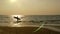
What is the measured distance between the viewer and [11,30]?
1.01m

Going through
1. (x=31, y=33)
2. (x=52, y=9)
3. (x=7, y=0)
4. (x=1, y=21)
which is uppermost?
(x=7, y=0)

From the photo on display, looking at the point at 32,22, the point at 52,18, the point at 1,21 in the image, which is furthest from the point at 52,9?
the point at 1,21

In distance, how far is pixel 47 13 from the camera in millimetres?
1161

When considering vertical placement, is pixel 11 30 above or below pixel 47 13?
below

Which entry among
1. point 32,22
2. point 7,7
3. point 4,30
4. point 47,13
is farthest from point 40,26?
point 7,7

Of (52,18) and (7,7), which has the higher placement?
(7,7)

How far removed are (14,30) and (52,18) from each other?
0.36 meters

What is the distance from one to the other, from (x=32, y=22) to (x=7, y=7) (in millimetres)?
354

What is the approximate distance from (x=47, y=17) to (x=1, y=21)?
1.39 ft

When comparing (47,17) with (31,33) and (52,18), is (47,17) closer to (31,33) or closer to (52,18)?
(52,18)

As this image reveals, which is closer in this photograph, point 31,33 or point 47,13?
point 31,33

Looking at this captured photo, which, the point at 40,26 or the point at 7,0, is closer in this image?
the point at 40,26

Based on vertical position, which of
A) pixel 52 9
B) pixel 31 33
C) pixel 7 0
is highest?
pixel 7 0

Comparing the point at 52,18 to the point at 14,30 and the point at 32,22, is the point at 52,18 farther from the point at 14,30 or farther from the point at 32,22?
the point at 14,30
